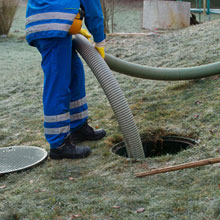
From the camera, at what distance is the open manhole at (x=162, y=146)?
326 cm

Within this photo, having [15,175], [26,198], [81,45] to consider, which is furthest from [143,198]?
[81,45]

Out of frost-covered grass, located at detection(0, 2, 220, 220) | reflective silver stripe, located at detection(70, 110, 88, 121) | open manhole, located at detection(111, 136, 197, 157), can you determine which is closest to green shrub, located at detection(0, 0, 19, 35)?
frost-covered grass, located at detection(0, 2, 220, 220)

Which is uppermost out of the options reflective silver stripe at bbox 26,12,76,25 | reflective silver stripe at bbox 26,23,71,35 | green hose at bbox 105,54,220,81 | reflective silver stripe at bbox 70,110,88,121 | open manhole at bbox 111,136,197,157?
reflective silver stripe at bbox 26,12,76,25

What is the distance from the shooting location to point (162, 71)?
394cm

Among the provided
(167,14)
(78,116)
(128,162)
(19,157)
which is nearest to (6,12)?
(167,14)

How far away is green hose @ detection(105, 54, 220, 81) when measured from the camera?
3859 mm

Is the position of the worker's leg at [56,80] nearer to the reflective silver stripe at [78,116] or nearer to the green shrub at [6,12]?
the reflective silver stripe at [78,116]

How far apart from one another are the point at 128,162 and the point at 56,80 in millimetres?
767

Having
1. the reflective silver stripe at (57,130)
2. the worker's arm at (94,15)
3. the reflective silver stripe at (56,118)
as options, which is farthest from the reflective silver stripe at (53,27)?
the reflective silver stripe at (57,130)

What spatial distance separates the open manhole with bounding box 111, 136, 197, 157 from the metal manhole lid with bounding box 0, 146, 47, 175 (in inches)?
23.2

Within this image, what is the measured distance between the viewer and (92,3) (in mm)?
2875

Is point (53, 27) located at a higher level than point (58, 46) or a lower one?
higher

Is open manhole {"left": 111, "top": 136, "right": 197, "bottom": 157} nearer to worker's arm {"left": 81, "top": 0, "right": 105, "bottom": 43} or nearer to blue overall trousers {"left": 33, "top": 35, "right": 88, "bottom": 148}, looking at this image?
blue overall trousers {"left": 33, "top": 35, "right": 88, "bottom": 148}

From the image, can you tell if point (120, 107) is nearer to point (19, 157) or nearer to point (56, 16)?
point (56, 16)
